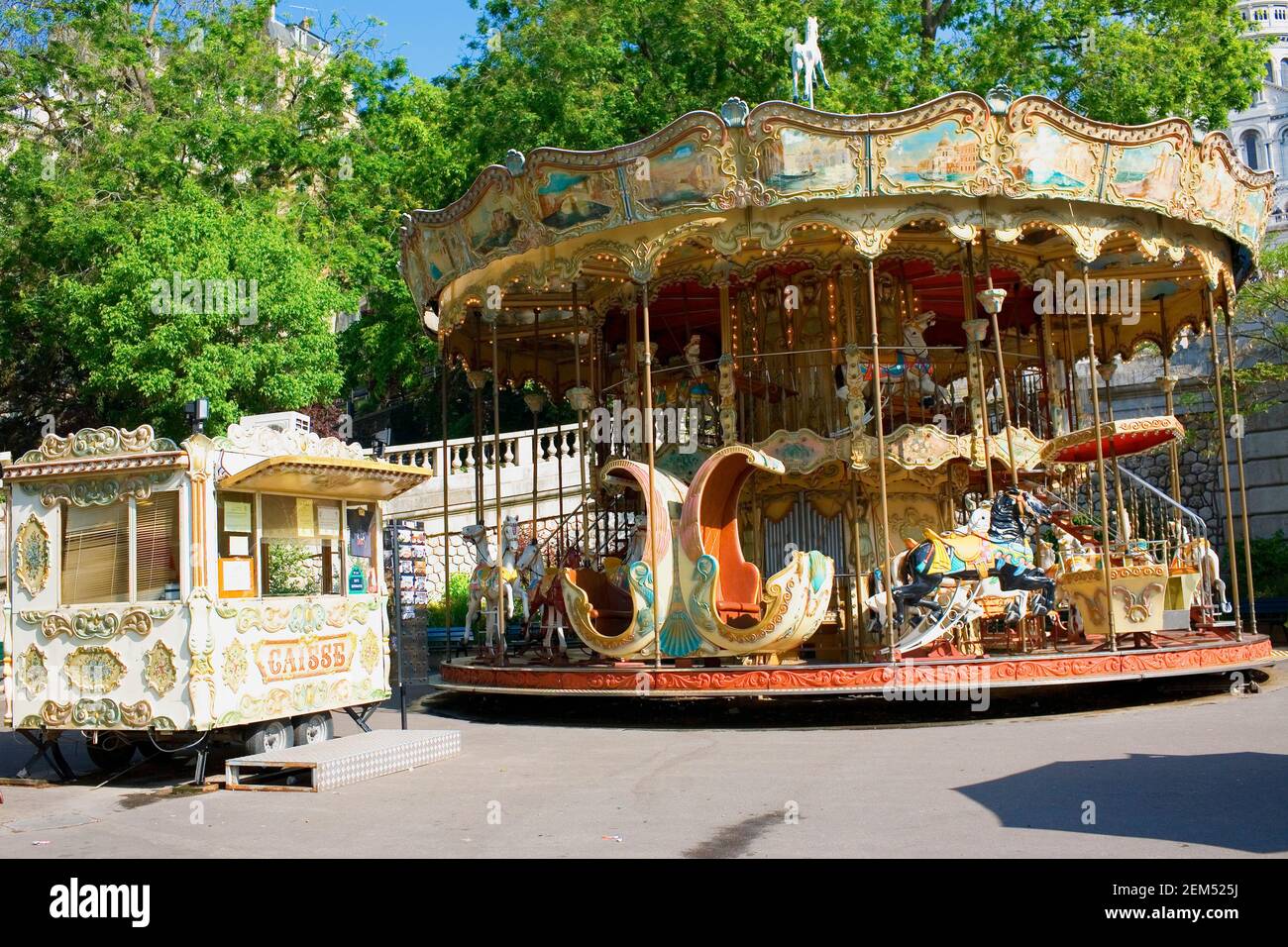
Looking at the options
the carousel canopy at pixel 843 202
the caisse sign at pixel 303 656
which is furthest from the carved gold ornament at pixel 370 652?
the carousel canopy at pixel 843 202

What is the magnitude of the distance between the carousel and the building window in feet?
259

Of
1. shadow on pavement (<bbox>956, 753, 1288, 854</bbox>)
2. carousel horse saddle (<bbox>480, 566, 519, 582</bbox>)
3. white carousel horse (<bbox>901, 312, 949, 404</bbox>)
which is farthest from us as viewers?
carousel horse saddle (<bbox>480, 566, 519, 582</bbox>)

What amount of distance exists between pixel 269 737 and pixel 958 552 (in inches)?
333

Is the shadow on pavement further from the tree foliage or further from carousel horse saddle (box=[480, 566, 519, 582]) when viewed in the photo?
the tree foliage

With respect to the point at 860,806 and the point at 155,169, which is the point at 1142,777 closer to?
the point at 860,806

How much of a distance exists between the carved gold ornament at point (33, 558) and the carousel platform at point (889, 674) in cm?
624

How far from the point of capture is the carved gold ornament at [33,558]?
12016mm

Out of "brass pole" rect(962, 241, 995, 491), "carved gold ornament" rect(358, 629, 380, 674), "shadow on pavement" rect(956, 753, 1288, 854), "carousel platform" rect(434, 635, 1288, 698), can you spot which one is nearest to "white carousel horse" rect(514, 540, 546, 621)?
"carousel platform" rect(434, 635, 1288, 698)

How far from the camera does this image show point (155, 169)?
97.4 feet

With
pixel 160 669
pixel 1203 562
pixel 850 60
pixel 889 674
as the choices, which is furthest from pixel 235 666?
pixel 850 60

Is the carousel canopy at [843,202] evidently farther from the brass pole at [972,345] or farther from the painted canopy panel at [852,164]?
the brass pole at [972,345]

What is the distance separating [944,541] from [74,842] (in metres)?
10.6

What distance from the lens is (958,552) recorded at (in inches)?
628

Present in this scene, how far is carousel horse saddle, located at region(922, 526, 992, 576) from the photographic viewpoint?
15.8 m
